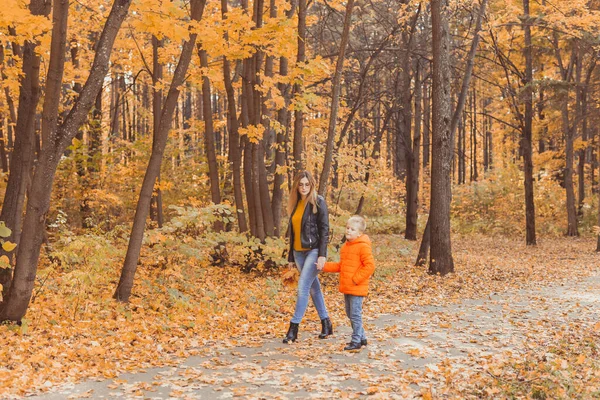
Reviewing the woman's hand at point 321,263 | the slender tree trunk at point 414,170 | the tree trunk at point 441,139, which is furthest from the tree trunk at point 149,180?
the slender tree trunk at point 414,170

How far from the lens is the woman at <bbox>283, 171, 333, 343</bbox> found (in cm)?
670

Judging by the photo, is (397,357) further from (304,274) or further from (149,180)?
(149,180)

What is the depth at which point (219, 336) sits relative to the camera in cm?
734

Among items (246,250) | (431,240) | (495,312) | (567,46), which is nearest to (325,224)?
(495,312)

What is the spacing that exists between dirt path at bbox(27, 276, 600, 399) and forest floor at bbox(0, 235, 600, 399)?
13mm

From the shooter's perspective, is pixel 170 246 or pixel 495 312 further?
pixel 170 246

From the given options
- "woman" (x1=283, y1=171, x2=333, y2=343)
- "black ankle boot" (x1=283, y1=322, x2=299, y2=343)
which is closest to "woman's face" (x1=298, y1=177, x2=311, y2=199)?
"woman" (x1=283, y1=171, x2=333, y2=343)

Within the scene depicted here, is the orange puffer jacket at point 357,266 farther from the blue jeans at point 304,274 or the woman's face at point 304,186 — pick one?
the woman's face at point 304,186

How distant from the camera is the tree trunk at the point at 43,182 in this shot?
6.56m

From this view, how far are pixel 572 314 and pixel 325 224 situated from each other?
5063 mm

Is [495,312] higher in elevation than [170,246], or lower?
lower

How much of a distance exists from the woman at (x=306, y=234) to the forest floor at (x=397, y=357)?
24.9 inches

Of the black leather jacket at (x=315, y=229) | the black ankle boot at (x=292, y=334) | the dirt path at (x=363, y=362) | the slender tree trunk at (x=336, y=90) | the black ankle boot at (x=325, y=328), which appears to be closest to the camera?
the dirt path at (x=363, y=362)

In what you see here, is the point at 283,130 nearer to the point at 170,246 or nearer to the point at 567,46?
the point at 170,246
